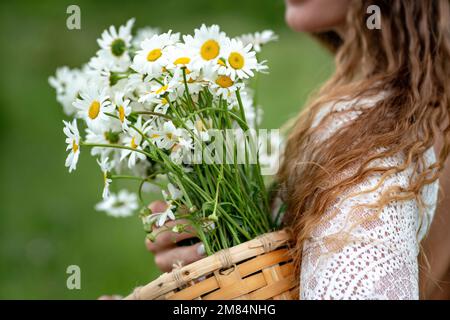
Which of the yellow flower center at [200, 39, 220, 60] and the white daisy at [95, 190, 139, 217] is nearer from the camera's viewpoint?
the yellow flower center at [200, 39, 220, 60]

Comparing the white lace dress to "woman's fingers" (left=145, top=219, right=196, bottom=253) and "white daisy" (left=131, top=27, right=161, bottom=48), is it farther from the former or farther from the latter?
"white daisy" (left=131, top=27, right=161, bottom=48)

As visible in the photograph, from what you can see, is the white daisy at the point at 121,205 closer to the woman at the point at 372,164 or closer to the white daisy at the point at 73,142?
the woman at the point at 372,164

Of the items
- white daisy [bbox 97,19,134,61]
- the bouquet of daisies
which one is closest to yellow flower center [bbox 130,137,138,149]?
the bouquet of daisies

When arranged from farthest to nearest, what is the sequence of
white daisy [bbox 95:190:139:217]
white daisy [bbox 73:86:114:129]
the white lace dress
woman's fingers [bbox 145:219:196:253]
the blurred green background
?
the blurred green background, white daisy [bbox 95:190:139:217], woman's fingers [bbox 145:219:196:253], white daisy [bbox 73:86:114:129], the white lace dress

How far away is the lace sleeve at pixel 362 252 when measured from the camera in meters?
0.86

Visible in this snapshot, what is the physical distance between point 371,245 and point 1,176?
3.19 m

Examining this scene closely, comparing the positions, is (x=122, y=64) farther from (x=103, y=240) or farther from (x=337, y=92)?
(x=103, y=240)

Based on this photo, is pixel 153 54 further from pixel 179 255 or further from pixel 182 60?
pixel 179 255

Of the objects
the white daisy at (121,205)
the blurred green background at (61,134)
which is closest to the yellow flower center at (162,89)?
the white daisy at (121,205)

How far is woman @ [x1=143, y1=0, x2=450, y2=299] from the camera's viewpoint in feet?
2.88

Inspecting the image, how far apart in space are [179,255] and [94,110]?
0.29 m
